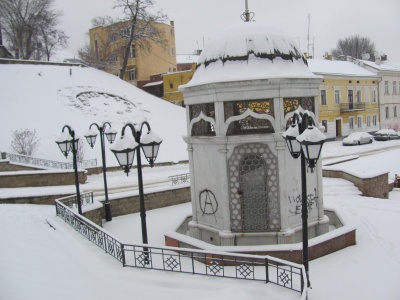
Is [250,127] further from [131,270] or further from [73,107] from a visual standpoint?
[73,107]

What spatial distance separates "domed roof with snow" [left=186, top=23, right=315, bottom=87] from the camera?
11359mm

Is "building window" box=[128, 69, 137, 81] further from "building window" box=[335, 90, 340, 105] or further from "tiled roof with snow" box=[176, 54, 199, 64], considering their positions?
"building window" box=[335, 90, 340, 105]

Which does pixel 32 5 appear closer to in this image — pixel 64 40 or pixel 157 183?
pixel 64 40

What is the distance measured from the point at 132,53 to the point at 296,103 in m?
43.2

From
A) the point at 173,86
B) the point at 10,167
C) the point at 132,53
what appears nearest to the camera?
the point at 10,167

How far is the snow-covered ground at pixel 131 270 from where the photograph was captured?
7.75 m

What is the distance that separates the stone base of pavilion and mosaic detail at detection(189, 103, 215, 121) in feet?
12.4

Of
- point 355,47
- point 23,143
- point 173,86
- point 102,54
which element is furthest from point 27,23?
point 355,47

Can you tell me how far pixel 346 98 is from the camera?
4109 cm

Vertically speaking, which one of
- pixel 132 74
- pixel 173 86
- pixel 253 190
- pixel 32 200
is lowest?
pixel 32 200

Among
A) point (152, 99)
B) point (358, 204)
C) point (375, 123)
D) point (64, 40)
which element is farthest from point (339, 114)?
point (64, 40)

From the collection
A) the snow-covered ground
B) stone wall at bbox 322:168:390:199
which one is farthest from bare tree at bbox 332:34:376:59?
the snow-covered ground

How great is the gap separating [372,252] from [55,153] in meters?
21.6

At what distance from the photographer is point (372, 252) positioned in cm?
1146
